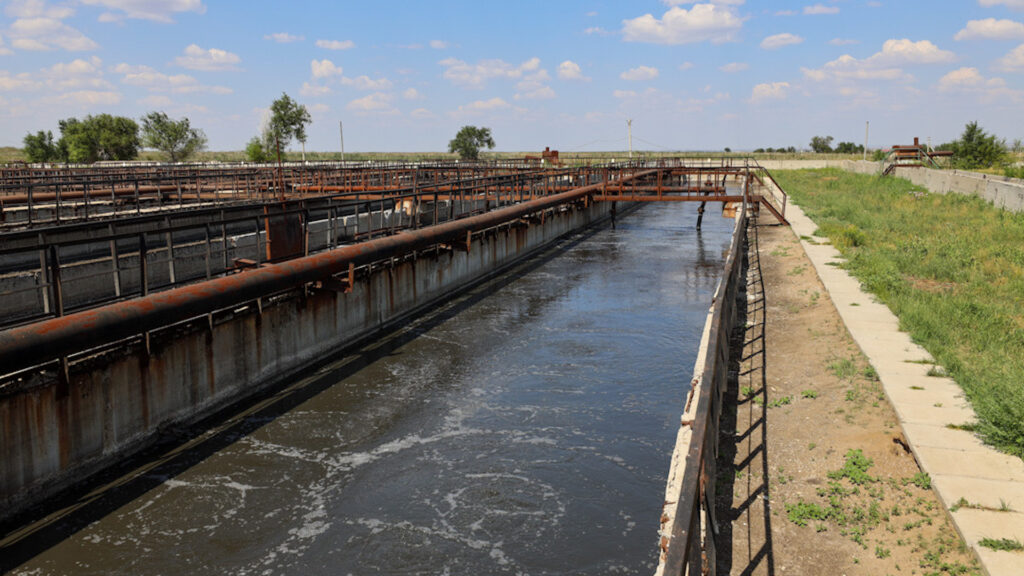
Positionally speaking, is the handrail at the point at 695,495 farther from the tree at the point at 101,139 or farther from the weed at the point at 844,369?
the tree at the point at 101,139

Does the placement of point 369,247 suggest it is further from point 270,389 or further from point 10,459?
point 10,459

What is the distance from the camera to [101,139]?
10531 centimetres

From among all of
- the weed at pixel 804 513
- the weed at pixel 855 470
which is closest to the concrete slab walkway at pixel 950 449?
the weed at pixel 855 470

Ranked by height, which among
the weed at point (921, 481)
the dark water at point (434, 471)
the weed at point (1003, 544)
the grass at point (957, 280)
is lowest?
the dark water at point (434, 471)

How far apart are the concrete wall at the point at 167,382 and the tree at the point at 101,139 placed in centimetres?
10073

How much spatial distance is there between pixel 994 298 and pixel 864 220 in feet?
59.1

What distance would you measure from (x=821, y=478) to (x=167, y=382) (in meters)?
10.7

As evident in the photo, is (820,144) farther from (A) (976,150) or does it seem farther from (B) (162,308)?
(B) (162,308)

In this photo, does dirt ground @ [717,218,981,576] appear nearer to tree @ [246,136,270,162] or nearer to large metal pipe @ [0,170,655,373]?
large metal pipe @ [0,170,655,373]

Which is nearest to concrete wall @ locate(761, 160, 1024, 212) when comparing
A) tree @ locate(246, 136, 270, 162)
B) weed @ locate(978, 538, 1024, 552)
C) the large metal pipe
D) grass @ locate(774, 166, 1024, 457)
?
grass @ locate(774, 166, 1024, 457)

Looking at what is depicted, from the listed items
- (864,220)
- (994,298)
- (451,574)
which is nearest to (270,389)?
(451,574)

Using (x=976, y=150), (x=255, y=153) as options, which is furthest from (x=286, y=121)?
(x=976, y=150)

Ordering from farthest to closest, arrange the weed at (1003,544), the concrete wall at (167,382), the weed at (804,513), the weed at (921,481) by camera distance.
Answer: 1. the concrete wall at (167,382)
2. the weed at (921,481)
3. the weed at (804,513)
4. the weed at (1003,544)

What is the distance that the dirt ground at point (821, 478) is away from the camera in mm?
7178
